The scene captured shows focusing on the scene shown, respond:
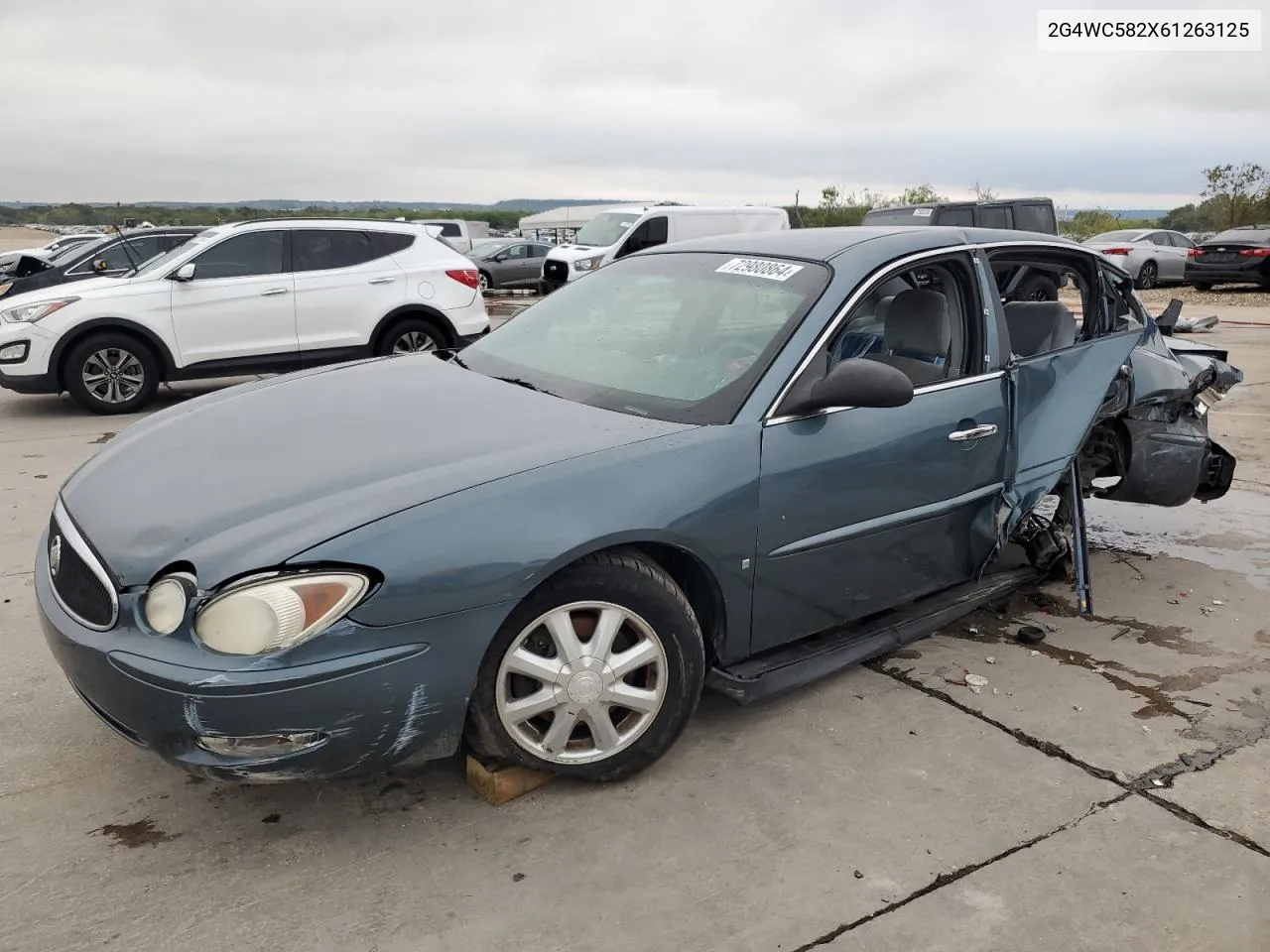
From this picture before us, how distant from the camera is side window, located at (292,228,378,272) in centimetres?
922

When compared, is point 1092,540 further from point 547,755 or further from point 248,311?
point 248,311

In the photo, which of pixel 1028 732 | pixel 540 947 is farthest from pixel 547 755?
pixel 1028 732

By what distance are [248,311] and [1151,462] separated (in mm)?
7275

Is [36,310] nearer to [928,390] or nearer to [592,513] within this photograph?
[592,513]

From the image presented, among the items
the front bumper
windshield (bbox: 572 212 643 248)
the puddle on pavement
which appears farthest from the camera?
windshield (bbox: 572 212 643 248)

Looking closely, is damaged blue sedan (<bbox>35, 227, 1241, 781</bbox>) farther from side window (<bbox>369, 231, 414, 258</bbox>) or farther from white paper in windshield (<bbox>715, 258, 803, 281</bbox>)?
side window (<bbox>369, 231, 414, 258</bbox>)

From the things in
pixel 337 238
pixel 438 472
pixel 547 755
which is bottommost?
pixel 547 755

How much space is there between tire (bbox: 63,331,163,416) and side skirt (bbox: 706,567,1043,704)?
730 centimetres

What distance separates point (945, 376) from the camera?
376cm

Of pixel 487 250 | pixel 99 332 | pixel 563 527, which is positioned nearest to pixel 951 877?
→ pixel 563 527

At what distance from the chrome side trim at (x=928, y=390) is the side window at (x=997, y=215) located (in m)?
12.8

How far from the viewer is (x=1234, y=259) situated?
21281 millimetres

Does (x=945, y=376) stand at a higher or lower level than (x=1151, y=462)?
higher

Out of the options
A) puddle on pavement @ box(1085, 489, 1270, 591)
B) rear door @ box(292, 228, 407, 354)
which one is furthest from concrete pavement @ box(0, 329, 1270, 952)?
rear door @ box(292, 228, 407, 354)
